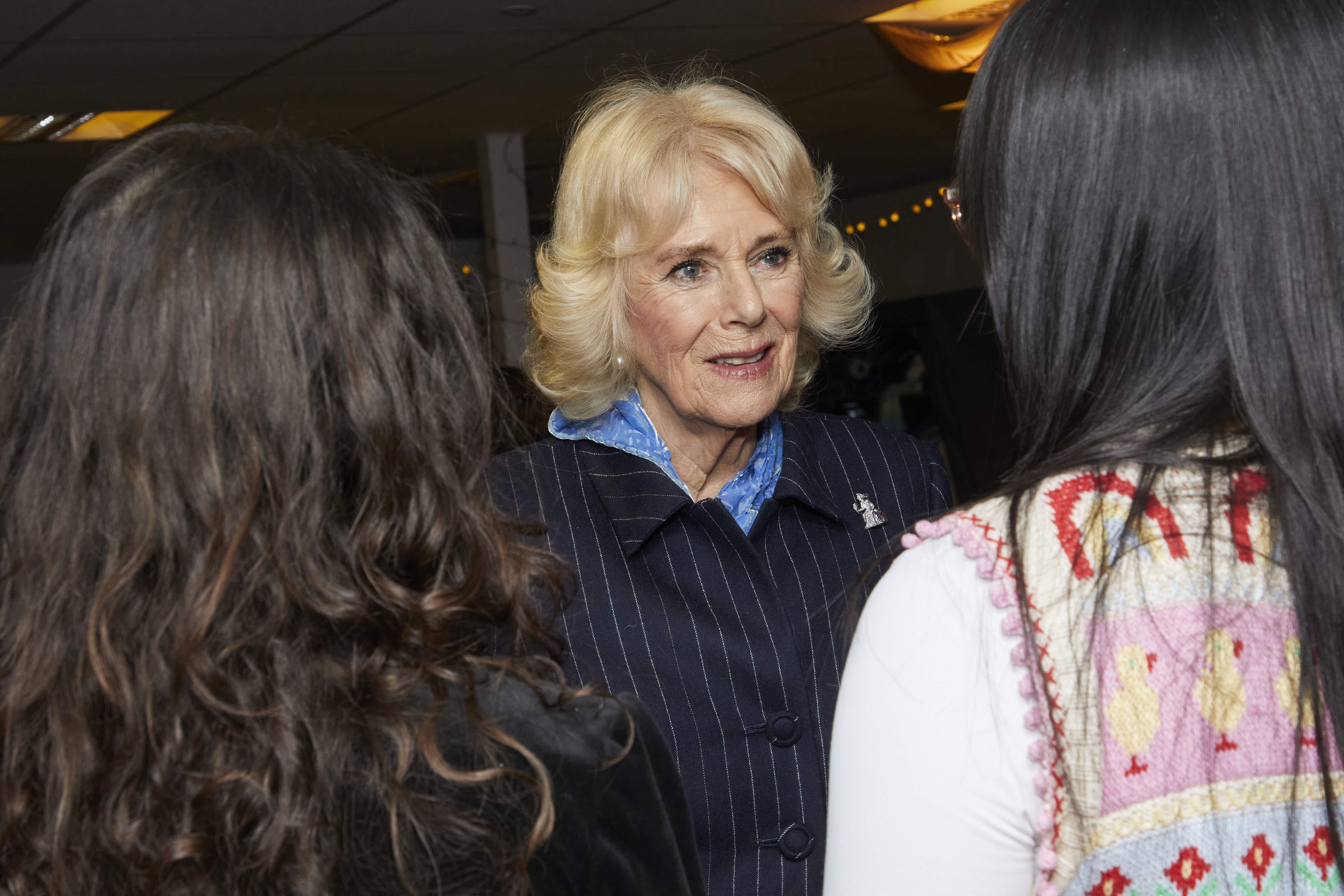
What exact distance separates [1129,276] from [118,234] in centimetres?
66

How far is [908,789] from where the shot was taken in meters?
0.76

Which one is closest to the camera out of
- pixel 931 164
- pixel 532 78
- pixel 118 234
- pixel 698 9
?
pixel 118 234

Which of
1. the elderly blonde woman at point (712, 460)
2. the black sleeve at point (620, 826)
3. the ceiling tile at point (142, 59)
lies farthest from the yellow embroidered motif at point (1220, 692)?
the ceiling tile at point (142, 59)

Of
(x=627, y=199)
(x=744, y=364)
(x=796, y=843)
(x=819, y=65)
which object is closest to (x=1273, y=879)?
(x=796, y=843)

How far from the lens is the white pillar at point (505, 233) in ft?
20.0

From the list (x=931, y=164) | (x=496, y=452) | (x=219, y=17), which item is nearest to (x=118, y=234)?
(x=496, y=452)

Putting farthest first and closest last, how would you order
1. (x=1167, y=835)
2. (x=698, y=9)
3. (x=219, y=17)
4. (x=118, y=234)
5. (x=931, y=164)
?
(x=931, y=164) → (x=698, y=9) → (x=219, y=17) → (x=118, y=234) → (x=1167, y=835)

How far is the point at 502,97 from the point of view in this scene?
5211 mm

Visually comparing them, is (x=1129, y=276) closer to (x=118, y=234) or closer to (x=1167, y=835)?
(x=1167, y=835)

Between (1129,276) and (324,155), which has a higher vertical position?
(324,155)

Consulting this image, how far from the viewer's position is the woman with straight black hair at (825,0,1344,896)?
71 centimetres

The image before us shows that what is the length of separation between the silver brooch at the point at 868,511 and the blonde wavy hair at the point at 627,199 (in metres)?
0.21

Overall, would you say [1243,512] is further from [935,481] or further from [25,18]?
[25,18]

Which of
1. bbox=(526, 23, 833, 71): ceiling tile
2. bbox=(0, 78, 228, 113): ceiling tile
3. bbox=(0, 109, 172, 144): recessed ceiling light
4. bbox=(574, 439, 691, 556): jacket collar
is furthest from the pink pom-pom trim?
bbox=(0, 109, 172, 144): recessed ceiling light
